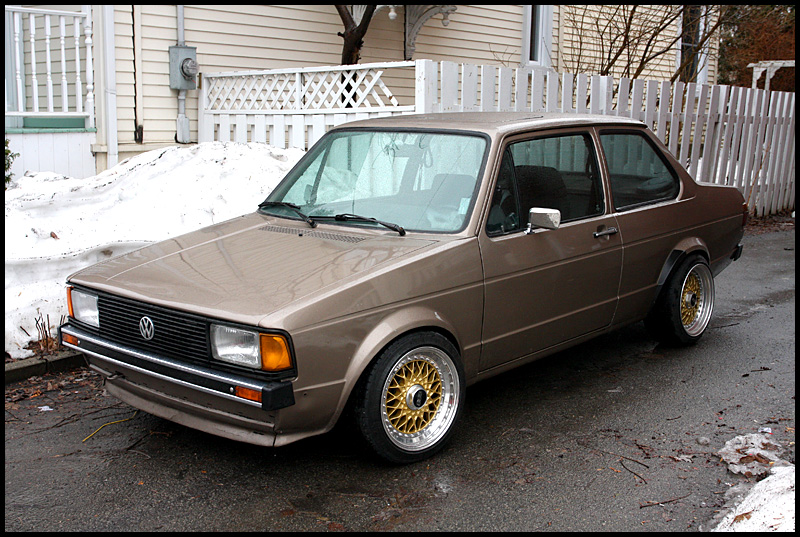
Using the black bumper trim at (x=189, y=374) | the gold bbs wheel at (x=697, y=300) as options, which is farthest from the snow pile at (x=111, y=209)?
the gold bbs wheel at (x=697, y=300)

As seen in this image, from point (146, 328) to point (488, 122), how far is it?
225 centimetres

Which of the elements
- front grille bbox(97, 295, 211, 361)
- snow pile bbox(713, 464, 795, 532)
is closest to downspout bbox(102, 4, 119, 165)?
front grille bbox(97, 295, 211, 361)

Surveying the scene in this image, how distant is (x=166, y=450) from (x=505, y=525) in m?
1.80

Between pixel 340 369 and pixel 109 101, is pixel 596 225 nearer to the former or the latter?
pixel 340 369

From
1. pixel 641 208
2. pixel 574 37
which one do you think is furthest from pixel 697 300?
pixel 574 37

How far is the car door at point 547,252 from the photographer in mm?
4180

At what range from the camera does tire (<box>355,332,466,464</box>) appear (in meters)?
3.57

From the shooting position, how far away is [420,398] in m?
3.80

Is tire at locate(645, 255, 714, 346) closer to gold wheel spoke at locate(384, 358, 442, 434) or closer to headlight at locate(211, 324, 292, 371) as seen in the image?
gold wheel spoke at locate(384, 358, 442, 434)

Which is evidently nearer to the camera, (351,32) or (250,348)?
(250,348)

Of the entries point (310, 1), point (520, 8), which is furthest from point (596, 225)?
point (520, 8)

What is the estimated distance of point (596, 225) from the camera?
15.6ft

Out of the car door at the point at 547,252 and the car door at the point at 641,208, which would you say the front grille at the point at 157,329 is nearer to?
the car door at the point at 547,252

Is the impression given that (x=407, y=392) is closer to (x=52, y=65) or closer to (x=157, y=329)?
(x=157, y=329)
